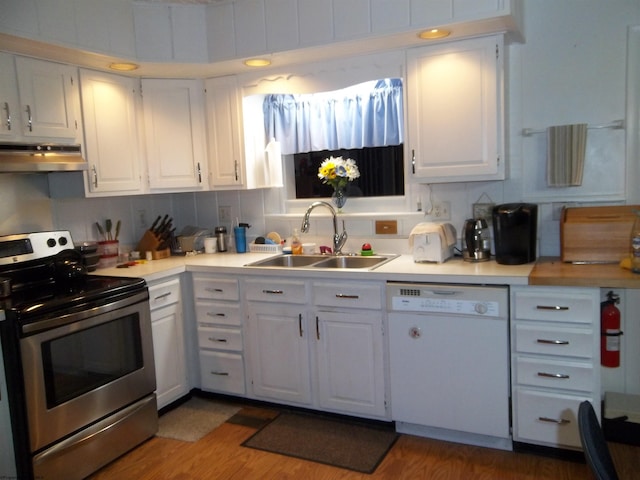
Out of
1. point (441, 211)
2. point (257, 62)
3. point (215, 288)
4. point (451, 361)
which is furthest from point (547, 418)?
point (257, 62)

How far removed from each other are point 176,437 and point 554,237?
2.38m

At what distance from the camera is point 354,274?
2.77 meters

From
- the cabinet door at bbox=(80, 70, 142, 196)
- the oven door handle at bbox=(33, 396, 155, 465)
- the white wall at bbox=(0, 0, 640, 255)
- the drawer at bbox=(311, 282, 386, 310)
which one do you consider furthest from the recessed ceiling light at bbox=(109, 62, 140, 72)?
the oven door handle at bbox=(33, 396, 155, 465)

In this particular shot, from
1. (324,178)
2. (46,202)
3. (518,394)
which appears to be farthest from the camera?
(324,178)

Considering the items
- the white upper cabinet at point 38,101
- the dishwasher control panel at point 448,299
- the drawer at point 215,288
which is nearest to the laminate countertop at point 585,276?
the dishwasher control panel at point 448,299

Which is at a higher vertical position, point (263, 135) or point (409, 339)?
point (263, 135)

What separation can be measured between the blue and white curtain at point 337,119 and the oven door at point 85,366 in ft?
4.94

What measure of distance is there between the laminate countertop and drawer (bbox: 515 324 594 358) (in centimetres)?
22

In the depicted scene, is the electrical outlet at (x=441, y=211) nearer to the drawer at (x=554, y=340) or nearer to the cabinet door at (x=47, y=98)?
the drawer at (x=554, y=340)

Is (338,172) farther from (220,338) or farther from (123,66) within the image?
(123,66)

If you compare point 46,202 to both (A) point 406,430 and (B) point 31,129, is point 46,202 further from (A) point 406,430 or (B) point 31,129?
(A) point 406,430

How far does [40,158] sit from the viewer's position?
275cm

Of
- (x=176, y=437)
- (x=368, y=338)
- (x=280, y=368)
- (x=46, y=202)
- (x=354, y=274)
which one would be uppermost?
(x=46, y=202)

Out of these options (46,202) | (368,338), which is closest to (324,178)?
(368,338)
